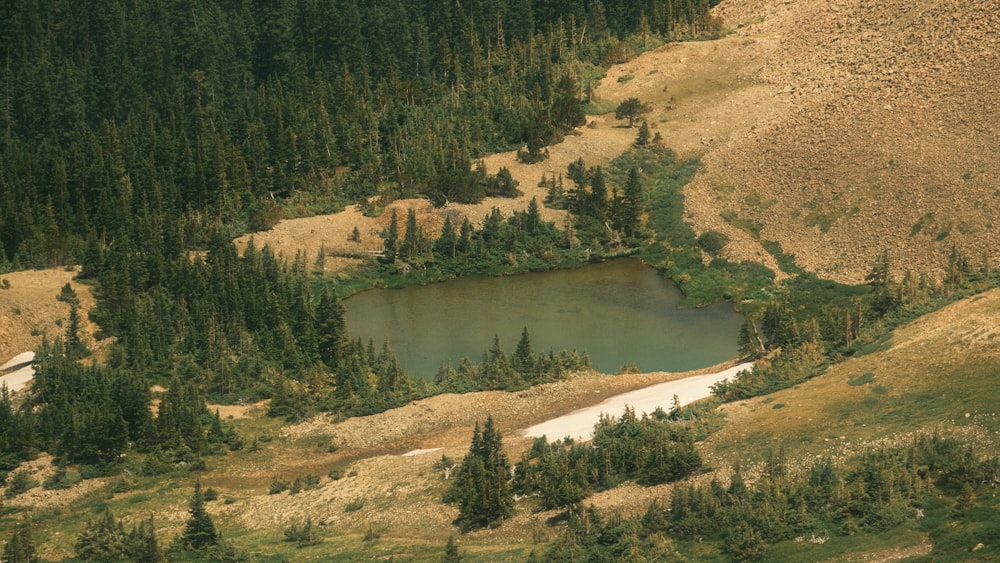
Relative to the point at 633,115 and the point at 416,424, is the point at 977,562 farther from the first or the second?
the point at 633,115

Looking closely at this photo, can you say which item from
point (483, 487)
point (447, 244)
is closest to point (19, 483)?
point (483, 487)

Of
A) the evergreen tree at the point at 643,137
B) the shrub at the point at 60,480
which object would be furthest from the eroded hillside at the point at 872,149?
the shrub at the point at 60,480

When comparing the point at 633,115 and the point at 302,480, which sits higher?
the point at 633,115

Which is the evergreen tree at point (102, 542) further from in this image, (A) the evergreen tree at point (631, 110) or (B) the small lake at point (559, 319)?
(A) the evergreen tree at point (631, 110)

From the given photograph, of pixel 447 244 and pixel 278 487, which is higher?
pixel 447 244

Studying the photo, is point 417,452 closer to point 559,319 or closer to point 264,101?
point 559,319

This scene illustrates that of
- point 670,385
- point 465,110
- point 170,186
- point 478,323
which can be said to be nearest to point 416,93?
point 465,110

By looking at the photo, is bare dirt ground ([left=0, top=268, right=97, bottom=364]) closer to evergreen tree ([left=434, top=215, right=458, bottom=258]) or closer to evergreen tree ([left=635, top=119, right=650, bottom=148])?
evergreen tree ([left=434, top=215, right=458, bottom=258])
